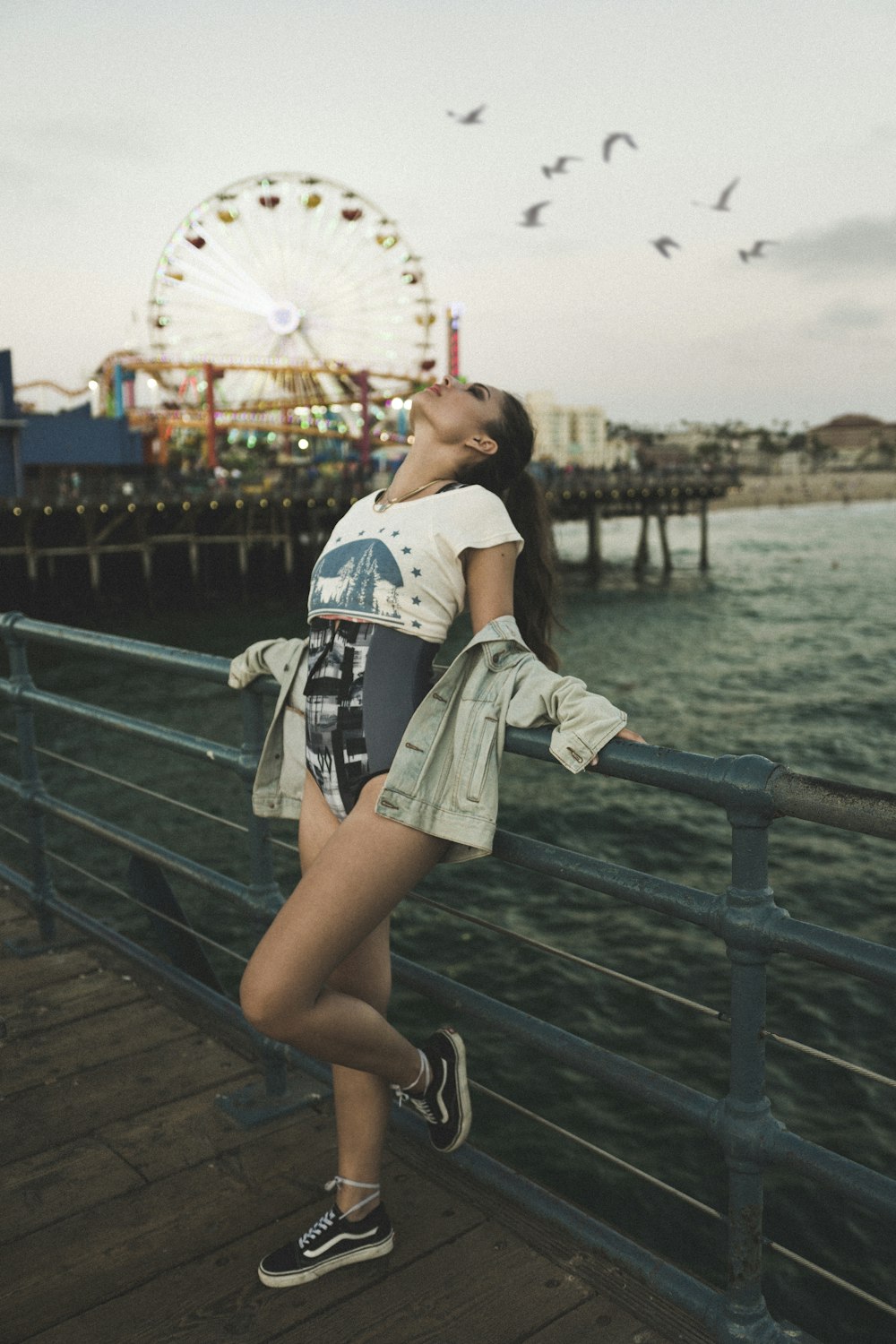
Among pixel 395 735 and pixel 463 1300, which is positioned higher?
pixel 395 735

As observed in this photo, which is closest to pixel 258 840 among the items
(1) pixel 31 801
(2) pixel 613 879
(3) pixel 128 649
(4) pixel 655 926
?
(3) pixel 128 649

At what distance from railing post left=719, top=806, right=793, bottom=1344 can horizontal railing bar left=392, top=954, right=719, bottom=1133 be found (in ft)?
0.22

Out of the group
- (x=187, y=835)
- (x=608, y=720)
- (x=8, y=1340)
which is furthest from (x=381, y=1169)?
(x=187, y=835)

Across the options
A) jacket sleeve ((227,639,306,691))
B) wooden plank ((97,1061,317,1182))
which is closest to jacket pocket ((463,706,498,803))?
jacket sleeve ((227,639,306,691))

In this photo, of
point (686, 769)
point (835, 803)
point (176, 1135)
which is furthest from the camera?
point (176, 1135)

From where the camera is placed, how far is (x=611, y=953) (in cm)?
873

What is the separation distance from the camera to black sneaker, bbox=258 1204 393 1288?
2264 millimetres

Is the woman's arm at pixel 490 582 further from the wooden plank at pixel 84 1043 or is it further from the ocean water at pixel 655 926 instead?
the ocean water at pixel 655 926

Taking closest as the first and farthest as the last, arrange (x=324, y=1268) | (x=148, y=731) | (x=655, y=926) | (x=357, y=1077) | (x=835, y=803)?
(x=835, y=803)
(x=324, y=1268)
(x=357, y=1077)
(x=148, y=731)
(x=655, y=926)

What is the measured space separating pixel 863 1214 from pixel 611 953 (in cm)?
318

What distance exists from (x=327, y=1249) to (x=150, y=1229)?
0.44 metres

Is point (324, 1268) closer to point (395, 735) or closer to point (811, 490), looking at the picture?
point (395, 735)

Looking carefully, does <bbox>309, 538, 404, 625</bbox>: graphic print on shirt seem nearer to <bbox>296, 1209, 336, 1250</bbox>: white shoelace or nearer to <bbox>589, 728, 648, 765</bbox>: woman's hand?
<bbox>589, 728, 648, 765</bbox>: woman's hand

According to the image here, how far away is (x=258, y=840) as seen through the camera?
2.96m
